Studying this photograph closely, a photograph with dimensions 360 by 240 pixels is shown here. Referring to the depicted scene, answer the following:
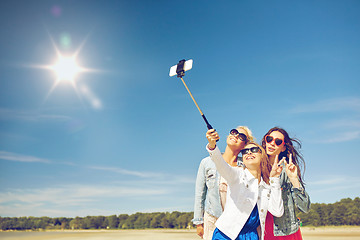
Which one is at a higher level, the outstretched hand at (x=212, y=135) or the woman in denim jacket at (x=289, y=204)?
the outstretched hand at (x=212, y=135)

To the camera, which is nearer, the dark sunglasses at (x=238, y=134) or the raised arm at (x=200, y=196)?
the dark sunglasses at (x=238, y=134)

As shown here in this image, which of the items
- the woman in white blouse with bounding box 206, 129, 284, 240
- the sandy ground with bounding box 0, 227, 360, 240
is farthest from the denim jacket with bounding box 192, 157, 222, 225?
the sandy ground with bounding box 0, 227, 360, 240

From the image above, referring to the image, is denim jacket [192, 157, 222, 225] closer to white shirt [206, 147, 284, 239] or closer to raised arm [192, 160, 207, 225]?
raised arm [192, 160, 207, 225]

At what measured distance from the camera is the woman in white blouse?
15.6ft

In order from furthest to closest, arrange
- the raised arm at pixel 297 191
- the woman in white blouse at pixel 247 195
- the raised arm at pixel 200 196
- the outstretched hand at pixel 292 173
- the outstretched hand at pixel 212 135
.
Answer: the raised arm at pixel 200 196 → the outstretched hand at pixel 292 173 → the raised arm at pixel 297 191 → the woman in white blouse at pixel 247 195 → the outstretched hand at pixel 212 135

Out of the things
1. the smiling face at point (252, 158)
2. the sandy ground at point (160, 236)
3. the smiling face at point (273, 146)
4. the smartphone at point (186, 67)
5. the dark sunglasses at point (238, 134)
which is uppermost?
the smartphone at point (186, 67)

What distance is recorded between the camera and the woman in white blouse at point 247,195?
15.6 ft

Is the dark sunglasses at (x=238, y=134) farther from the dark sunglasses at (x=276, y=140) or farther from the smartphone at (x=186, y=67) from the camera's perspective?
the smartphone at (x=186, y=67)

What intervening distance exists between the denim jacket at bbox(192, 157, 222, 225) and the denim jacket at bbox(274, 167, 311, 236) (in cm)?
130

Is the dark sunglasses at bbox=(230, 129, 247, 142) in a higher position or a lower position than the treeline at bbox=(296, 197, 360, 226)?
higher

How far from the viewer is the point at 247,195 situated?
16.2 ft

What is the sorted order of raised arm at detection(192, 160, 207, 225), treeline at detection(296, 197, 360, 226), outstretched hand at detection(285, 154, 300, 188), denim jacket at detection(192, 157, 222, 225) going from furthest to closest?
treeline at detection(296, 197, 360, 226)
raised arm at detection(192, 160, 207, 225)
denim jacket at detection(192, 157, 222, 225)
outstretched hand at detection(285, 154, 300, 188)

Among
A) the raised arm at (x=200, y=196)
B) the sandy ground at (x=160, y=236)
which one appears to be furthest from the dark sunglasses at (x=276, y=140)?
the sandy ground at (x=160, y=236)

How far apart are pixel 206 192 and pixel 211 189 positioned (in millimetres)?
267
